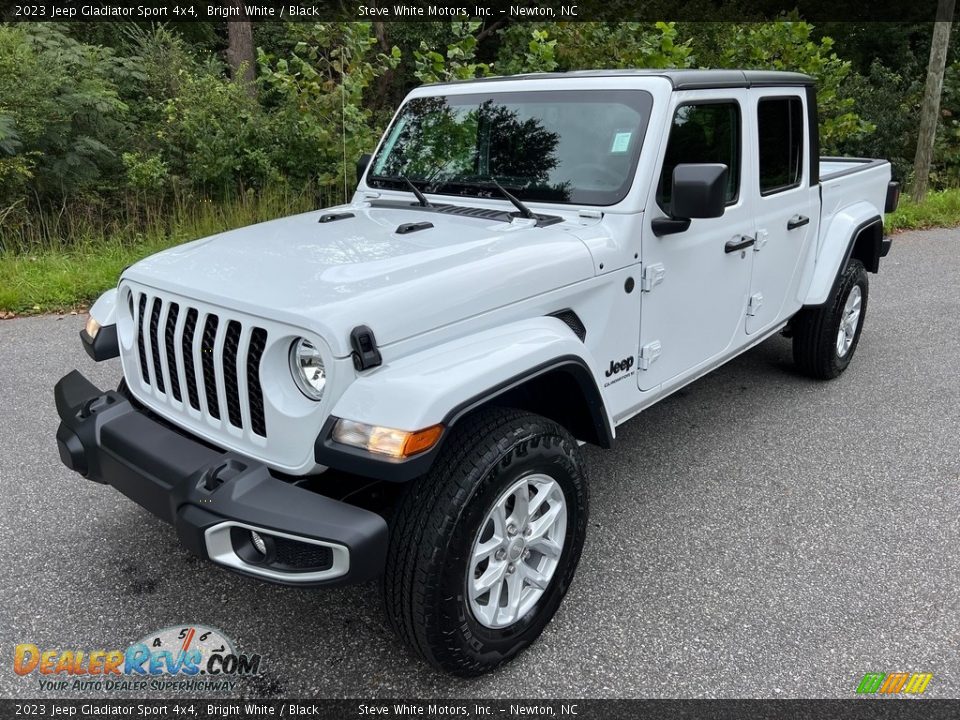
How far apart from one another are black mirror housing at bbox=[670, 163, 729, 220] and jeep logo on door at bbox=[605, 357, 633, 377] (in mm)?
637

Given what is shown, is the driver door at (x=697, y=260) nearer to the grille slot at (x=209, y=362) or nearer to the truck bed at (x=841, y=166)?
the truck bed at (x=841, y=166)

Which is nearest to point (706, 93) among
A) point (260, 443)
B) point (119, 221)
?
point (260, 443)

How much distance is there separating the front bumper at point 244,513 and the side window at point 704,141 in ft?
6.29

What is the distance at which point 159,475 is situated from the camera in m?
2.30

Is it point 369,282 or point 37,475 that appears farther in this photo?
point 37,475

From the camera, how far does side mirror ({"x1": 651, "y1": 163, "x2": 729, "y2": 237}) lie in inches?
110

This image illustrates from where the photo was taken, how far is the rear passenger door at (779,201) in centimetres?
383

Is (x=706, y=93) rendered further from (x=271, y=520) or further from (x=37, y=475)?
(x=37, y=475)

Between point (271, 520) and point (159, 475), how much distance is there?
19.0 inches

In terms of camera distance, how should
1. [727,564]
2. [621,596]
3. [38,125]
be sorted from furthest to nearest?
[38,125] < [727,564] < [621,596]

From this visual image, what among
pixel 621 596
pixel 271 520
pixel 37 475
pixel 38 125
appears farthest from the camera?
pixel 38 125

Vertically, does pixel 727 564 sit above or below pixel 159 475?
below

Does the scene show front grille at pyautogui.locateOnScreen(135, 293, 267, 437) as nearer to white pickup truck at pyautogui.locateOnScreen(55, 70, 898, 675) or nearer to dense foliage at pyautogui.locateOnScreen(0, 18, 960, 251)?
white pickup truck at pyautogui.locateOnScreen(55, 70, 898, 675)

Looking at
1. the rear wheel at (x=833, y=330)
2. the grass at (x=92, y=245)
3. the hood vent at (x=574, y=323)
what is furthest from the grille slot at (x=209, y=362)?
the grass at (x=92, y=245)
